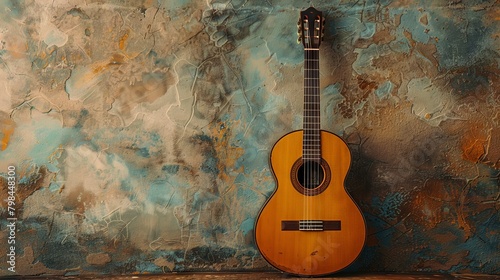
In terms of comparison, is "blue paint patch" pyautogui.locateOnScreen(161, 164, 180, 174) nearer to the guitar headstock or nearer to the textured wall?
the textured wall

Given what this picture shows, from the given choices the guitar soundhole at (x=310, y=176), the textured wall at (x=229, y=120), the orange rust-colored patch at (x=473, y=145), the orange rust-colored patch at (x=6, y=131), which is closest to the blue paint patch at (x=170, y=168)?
the textured wall at (x=229, y=120)

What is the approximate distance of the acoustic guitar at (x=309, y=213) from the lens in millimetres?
2438

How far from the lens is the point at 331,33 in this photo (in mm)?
2750

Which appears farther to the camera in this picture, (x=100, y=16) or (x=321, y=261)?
(x=100, y=16)

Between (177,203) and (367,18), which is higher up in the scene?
(367,18)

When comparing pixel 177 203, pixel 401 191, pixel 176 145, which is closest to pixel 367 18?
pixel 401 191

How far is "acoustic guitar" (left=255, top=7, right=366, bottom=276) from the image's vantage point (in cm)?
244

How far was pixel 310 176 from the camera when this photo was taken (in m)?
2.50

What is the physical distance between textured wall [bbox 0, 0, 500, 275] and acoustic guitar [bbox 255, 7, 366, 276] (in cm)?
27

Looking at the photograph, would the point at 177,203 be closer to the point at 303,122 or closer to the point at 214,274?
the point at 214,274

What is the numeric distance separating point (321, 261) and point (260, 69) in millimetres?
1128

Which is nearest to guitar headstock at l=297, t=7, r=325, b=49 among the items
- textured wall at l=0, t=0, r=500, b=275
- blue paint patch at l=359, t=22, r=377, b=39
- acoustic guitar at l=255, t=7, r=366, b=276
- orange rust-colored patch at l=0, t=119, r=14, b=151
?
textured wall at l=0, t=0, r=500, b=275

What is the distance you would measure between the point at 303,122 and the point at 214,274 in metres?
1.00

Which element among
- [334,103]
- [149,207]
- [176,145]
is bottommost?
[149,207]
